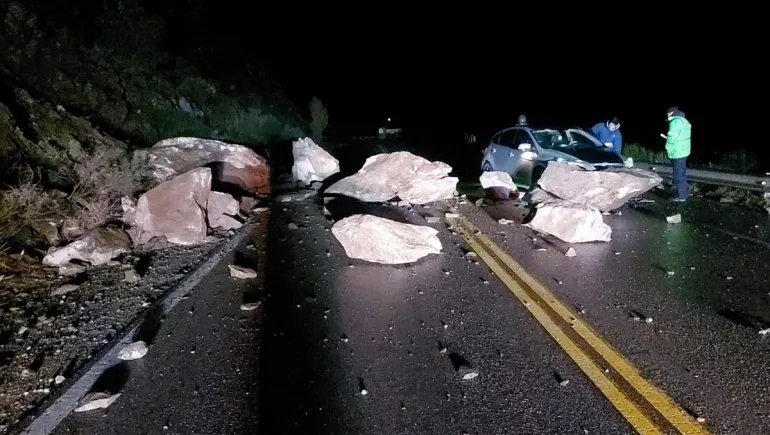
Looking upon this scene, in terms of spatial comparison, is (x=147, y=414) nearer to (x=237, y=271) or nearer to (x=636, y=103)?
(x=237, y=271)

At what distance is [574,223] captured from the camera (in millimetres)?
7305

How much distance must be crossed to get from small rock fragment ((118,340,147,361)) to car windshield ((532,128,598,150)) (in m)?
8.75

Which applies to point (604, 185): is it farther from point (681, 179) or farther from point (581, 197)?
point (681, 179)

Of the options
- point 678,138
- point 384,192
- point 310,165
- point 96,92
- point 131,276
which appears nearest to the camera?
point 131,276

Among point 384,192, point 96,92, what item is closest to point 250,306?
point 384,192

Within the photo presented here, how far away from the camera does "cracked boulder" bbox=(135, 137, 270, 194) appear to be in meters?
11.1

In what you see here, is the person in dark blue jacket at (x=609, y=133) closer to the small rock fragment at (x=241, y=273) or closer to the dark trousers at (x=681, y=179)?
the dark trousers at (x=681, y=179)

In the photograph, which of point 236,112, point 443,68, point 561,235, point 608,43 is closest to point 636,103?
point 608,43

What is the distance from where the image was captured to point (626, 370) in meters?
3.66

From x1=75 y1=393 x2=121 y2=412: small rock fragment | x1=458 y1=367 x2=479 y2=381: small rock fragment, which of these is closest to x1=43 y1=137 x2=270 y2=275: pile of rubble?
x1=75 y1=393 x2=121 y2=412: small rock fragment

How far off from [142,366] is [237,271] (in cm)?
209

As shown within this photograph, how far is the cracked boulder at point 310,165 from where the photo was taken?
13.9 metres

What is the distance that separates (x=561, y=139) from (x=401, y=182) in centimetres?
347

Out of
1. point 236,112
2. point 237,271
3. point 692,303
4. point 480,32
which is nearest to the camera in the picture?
point 692,303
